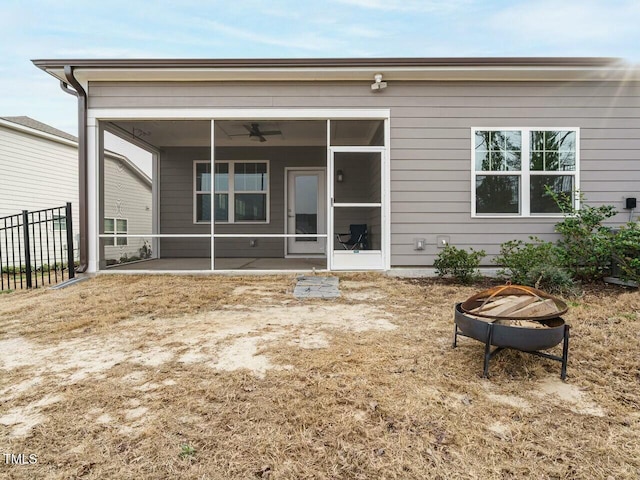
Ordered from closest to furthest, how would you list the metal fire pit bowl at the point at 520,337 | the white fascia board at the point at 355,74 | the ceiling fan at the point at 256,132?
1. the metal fire pit bowl at the point at 520,337
2. the white fascia board at the point at 355,74
3. the ceiling fan at the point at 256,132

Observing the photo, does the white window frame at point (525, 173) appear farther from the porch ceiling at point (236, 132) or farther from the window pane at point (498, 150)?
the porch ceiling at point (236, 132)

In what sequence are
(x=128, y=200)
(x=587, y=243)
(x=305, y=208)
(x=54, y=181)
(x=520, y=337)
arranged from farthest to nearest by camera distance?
(x=54, y=181), (x=128, y=200), (x=305, y=208), (x=587, y=243), (x=520, y=337)

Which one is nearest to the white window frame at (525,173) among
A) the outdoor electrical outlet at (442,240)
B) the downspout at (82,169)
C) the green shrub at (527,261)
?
the outdoor electrical outlet at (442,240)

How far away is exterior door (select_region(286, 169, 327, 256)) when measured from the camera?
8500mm

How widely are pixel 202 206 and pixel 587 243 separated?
24.7 feet

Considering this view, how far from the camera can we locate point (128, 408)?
1.73m

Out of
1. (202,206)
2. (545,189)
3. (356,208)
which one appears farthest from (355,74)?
(202,206)

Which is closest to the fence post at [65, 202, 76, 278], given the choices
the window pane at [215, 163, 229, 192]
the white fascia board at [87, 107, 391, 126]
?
the white fascia board at [87, 107, 391, 126]

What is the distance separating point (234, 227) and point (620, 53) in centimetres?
762

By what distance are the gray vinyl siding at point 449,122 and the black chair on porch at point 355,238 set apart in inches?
21.8

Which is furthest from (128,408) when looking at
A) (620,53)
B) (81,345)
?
(620,53)

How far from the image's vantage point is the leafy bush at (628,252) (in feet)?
14.4

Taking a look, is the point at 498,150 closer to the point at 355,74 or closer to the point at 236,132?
the point at 355,74

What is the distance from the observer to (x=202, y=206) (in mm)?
8609
